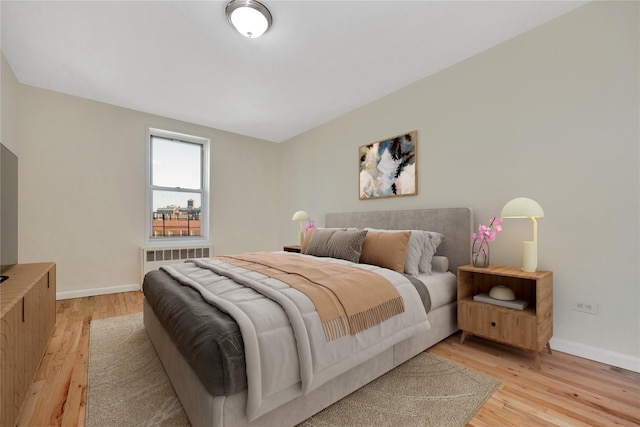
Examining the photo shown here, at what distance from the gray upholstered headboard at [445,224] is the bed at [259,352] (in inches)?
16.8

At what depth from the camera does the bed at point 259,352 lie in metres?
1.14

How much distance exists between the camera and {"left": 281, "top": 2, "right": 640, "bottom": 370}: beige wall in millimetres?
1942

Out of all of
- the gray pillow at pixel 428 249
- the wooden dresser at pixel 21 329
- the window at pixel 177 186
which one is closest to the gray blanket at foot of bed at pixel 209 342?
the wooden dresser at pixel 21 329

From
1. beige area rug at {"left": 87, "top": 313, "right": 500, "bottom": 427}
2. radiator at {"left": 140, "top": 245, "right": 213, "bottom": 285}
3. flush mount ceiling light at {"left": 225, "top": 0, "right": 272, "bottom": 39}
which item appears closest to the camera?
beige area rug at {"left": 87, "top": 313, "right": 500, "bottom": 427}

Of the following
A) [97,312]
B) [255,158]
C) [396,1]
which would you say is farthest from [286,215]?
[396,1]

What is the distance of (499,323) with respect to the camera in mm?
2092

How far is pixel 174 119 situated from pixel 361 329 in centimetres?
430

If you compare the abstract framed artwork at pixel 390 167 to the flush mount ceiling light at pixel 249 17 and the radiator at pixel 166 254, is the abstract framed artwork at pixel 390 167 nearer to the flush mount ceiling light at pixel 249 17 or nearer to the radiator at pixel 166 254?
the flush mount ceiling light at pixel 249 17

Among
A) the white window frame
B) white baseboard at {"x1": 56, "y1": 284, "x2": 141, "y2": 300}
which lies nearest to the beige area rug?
white baseboard at {"x1": 56, "y1": 284, "x2": 141, "y2": 300}

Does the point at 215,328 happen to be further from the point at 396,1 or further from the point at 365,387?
the point at 396,1

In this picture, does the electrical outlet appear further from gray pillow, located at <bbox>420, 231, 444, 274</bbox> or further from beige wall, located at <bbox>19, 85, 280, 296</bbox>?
beige wall, located at <bbox>19, 85, 280, 296</bbox>

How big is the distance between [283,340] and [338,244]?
1569mm

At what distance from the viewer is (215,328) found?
1226 mm

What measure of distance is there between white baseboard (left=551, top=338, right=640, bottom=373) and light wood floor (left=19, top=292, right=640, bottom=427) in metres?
0.05
